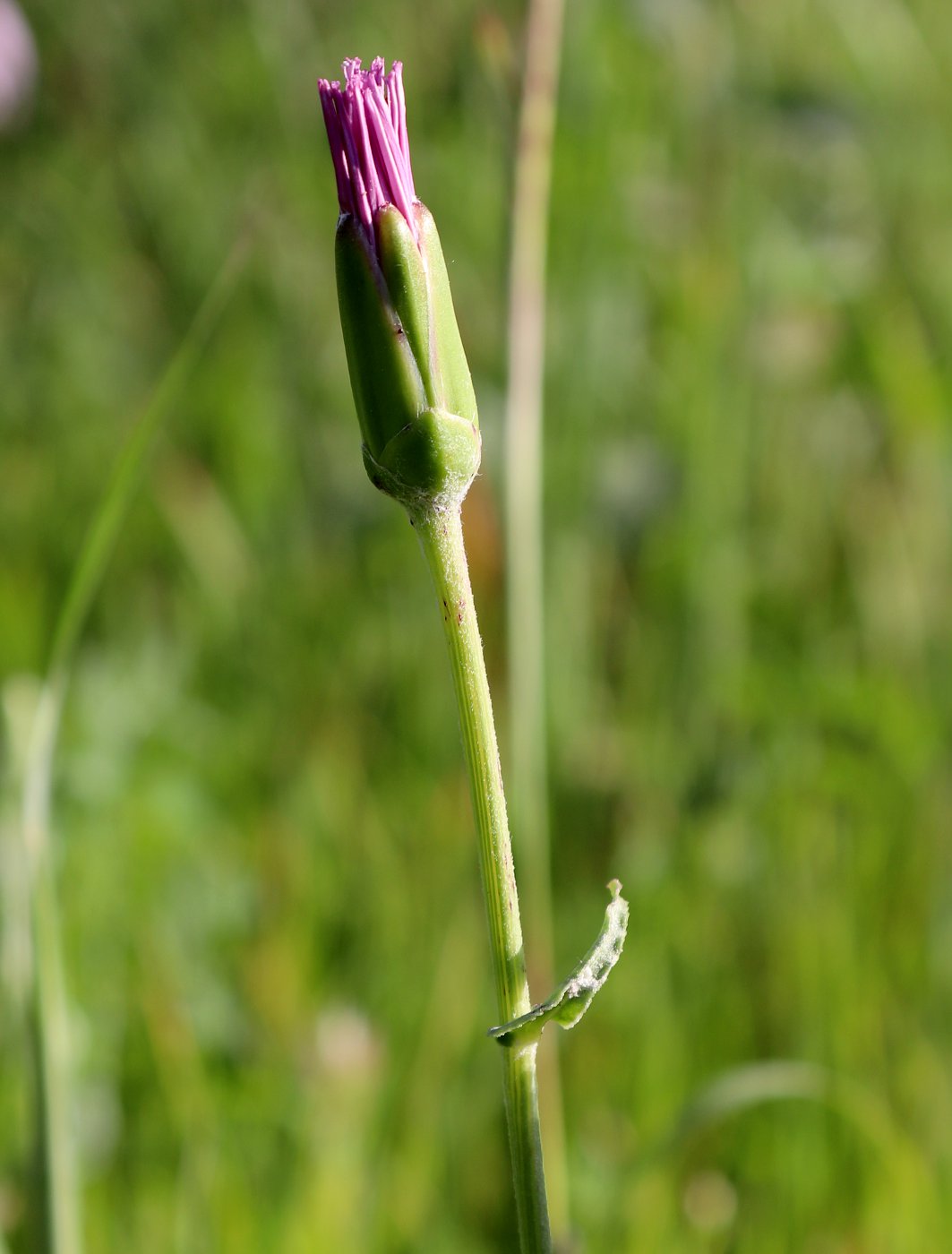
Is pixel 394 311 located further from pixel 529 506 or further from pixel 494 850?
pixel 529 506

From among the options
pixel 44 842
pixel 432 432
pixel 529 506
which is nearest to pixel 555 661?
pixel 529 506

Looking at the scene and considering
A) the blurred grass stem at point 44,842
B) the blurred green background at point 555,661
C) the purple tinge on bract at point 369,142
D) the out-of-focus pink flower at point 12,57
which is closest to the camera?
the purple tinge on bract at point 369,142

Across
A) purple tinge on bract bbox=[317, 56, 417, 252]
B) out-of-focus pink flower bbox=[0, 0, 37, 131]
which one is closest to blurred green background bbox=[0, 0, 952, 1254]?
out-of-focus pink flower bbox=[0, 0, 37, 131]

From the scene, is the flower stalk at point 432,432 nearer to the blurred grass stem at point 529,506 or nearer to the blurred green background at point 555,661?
the blurred green background at point 555,661

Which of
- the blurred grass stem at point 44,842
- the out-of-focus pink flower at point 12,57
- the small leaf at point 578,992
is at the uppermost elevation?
the out-of-focus pink flower at point 12,57

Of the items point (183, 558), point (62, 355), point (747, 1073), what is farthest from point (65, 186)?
point (747, 1073)

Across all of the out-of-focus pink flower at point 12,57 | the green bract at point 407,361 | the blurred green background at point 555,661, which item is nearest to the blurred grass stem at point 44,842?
the blurred green background at point 555,661
